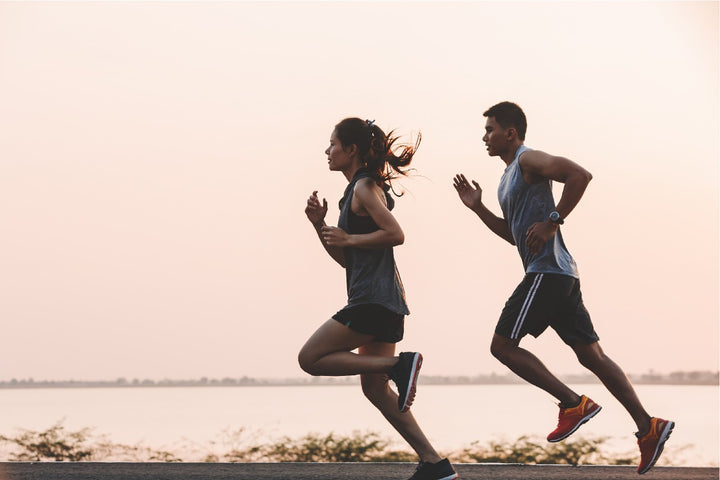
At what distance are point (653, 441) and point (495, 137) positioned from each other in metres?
2.14

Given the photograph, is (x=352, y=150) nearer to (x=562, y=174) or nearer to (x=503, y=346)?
(x=562, y=174)

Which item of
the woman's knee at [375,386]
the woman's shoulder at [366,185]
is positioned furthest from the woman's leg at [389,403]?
the woman's shoulder at [366,185]

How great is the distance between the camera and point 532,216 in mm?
5602

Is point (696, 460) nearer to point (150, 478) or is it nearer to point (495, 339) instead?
point (495, 339)

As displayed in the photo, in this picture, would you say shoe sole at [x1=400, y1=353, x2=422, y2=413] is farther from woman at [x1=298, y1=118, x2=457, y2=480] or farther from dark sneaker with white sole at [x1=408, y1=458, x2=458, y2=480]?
dark sneaker with white sole at [x1=408, y1=458, x2=458, y2=480]

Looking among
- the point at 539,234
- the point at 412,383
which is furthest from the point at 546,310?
the point at 412,383

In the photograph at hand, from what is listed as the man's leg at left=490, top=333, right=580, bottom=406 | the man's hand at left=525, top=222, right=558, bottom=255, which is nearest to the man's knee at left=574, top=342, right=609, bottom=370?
the man's leg at left=490, top=333, right=580, bottom=406

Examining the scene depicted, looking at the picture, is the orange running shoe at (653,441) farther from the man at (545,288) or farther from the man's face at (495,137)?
the man's face at (495,137)

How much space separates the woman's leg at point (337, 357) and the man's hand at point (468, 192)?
4.18 ft

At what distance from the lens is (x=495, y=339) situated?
5668 mm

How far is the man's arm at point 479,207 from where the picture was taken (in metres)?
5.98

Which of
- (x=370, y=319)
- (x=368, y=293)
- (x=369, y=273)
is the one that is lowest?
(x=370, y=319)

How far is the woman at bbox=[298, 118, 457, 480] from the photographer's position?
5352 mm

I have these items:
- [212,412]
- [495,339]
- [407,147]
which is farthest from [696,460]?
[212,412]
